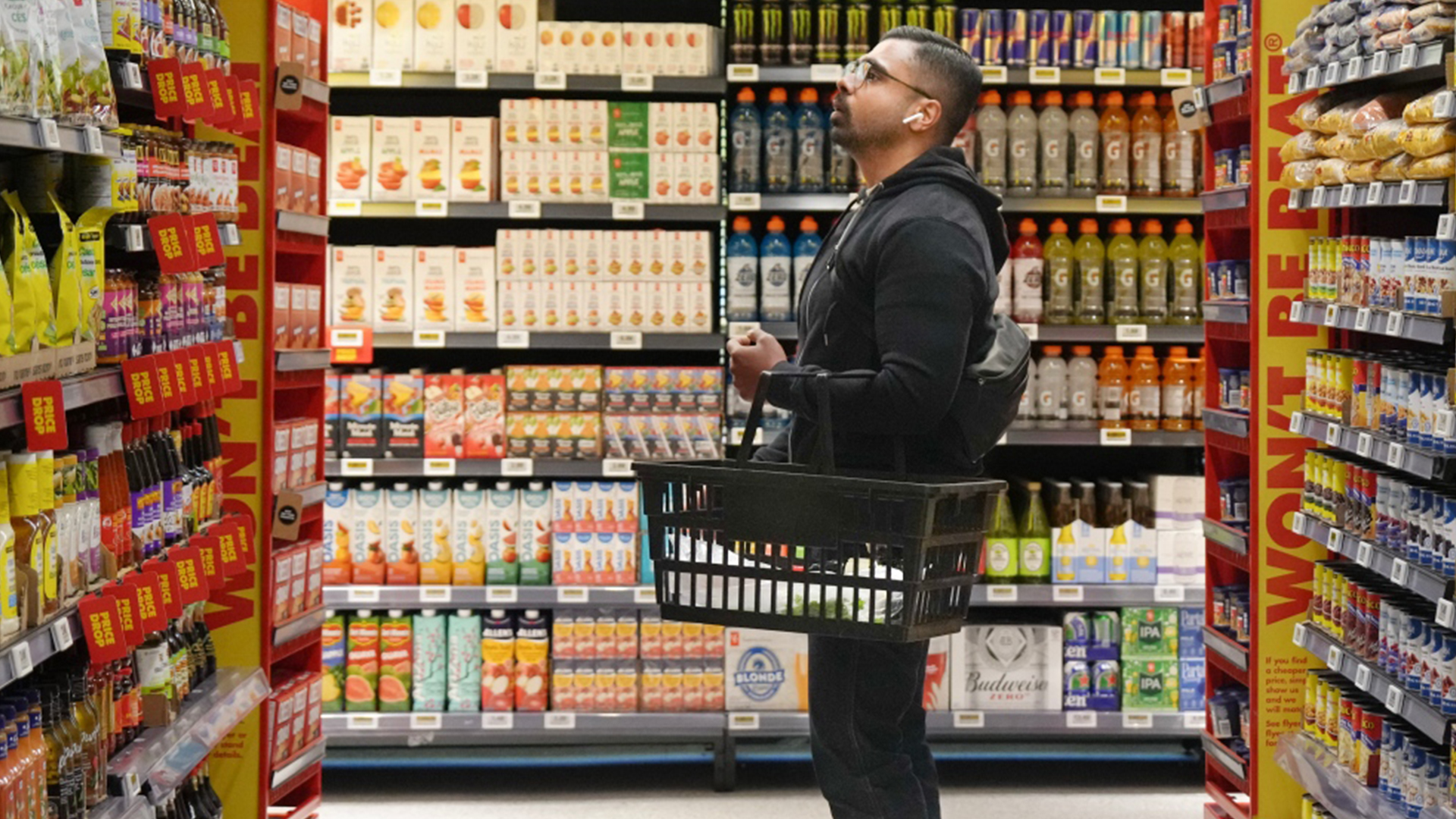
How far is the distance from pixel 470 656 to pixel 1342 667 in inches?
106

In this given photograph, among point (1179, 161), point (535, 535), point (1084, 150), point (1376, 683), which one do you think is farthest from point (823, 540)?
point (1179, 161)

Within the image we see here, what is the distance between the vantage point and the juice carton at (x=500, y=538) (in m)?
5.17

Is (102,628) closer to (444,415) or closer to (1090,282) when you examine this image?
(444,415)

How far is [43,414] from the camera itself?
2432mm

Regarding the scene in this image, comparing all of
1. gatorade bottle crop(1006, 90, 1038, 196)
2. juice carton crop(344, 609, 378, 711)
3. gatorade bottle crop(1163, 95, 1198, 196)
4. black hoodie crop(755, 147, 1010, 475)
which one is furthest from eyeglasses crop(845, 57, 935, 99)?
juice carton crop(344, 609, 378, 711)

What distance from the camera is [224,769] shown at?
3.89 metres

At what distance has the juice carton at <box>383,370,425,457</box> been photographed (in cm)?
515

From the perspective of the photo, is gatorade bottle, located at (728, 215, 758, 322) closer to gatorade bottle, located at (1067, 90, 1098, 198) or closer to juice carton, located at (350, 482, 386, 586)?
gatorade bottle, located at (1067, 90, 1098, 198)

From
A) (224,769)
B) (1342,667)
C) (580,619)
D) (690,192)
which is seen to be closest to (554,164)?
(690,192)

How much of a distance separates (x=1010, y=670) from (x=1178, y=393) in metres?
1.04

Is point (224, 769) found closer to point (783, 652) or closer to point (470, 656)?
point (470, 656)

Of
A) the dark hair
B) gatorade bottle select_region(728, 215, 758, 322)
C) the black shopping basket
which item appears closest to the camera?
the black shopping basket

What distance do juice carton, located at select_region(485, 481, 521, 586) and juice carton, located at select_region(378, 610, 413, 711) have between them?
0.30 metres

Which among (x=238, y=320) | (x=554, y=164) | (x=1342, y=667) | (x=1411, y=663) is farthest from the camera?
(x=554, y=164)
